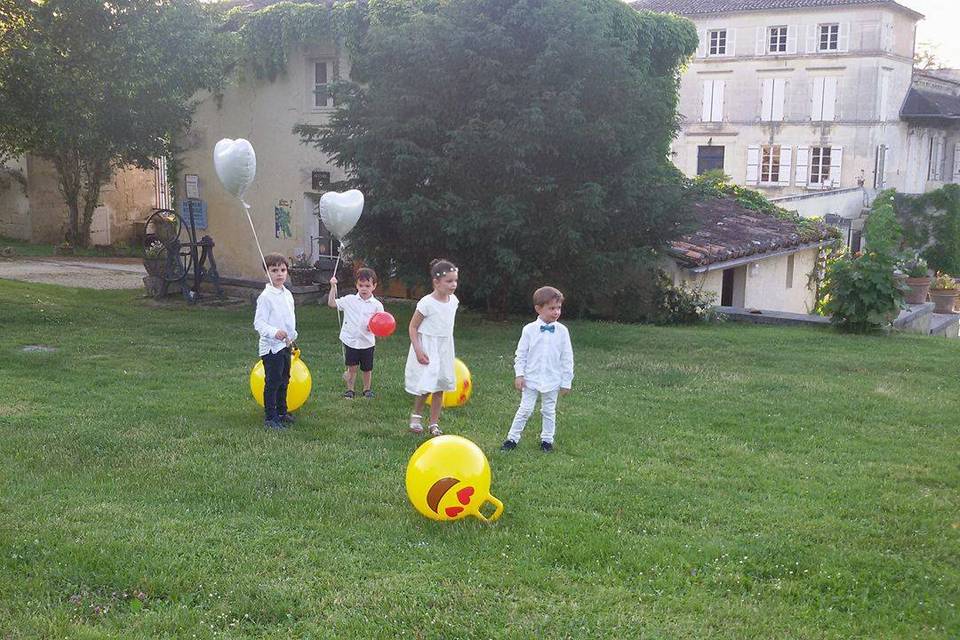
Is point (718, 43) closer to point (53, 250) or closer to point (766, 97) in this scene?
point (766, 97)

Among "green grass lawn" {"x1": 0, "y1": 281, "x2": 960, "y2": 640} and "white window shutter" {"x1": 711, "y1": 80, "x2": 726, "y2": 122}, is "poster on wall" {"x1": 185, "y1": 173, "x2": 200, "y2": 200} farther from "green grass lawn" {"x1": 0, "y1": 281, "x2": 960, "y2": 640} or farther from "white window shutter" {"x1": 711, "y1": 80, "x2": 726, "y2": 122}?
"white window shutter" {"x1": 711, "y1": 80, "x2": 726, "y2": 122}

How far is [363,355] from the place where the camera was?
9.58 meters

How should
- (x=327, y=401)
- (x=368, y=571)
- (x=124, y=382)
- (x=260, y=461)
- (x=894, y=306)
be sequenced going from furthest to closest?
(x=894, y=306) → (x=124, y=382) → (x=327, y=401) → (x=260, y=461) → (x=368, y=571)

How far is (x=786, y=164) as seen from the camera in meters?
44.4

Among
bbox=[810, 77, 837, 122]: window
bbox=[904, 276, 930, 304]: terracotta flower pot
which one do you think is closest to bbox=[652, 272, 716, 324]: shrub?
bbox=[904, 276, 930, 304]: terracotta flower pot

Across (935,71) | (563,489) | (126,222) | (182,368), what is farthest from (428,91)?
(935,71)

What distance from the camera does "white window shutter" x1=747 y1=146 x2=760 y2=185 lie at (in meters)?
45.1

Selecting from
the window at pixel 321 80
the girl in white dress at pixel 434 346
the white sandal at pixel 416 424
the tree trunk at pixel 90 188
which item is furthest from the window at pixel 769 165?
the white sandal at pixel 416 424

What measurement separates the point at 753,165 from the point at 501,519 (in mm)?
42230

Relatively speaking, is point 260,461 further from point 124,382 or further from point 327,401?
point 124,382

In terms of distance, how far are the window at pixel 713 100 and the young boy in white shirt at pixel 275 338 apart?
135 feet

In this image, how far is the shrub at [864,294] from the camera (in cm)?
1463

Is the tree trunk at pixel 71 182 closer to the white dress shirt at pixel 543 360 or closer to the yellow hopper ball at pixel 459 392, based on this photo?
the yellow hopper ball at pixel 459 392

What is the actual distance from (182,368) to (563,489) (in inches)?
244
